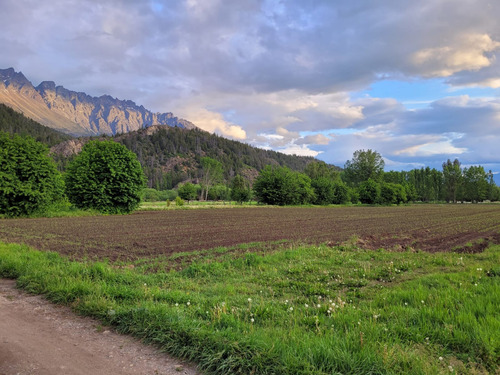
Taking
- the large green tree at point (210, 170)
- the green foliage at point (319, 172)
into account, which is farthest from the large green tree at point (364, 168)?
the large green tree at point (210, 170)

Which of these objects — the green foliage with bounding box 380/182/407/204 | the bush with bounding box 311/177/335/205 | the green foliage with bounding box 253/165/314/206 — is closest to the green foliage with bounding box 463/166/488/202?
the green foliage with bounding box 380/182/407/204

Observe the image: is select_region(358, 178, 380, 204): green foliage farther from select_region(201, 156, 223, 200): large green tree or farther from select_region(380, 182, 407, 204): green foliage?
select_region(201, 156, 223, 200): large green tree

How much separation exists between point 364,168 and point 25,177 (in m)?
135

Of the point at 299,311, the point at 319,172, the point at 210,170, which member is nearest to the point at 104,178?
the point at 299,311

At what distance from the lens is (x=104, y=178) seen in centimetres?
3728

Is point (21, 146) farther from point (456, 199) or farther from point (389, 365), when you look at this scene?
point (456, 199)

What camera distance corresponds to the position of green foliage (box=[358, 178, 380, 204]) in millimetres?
102875

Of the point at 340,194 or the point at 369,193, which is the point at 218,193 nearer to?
the point at 340,194

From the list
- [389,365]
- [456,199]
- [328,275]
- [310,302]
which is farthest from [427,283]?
[456,199]

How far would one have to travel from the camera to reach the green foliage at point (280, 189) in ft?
262

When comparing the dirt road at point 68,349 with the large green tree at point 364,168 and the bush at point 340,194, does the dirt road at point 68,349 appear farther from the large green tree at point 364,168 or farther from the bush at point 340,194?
the large green tree at point 364,168

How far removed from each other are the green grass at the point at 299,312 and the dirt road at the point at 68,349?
0.84 feet

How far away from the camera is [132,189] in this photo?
126ft

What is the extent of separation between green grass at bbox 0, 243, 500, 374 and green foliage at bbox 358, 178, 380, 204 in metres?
99.8
